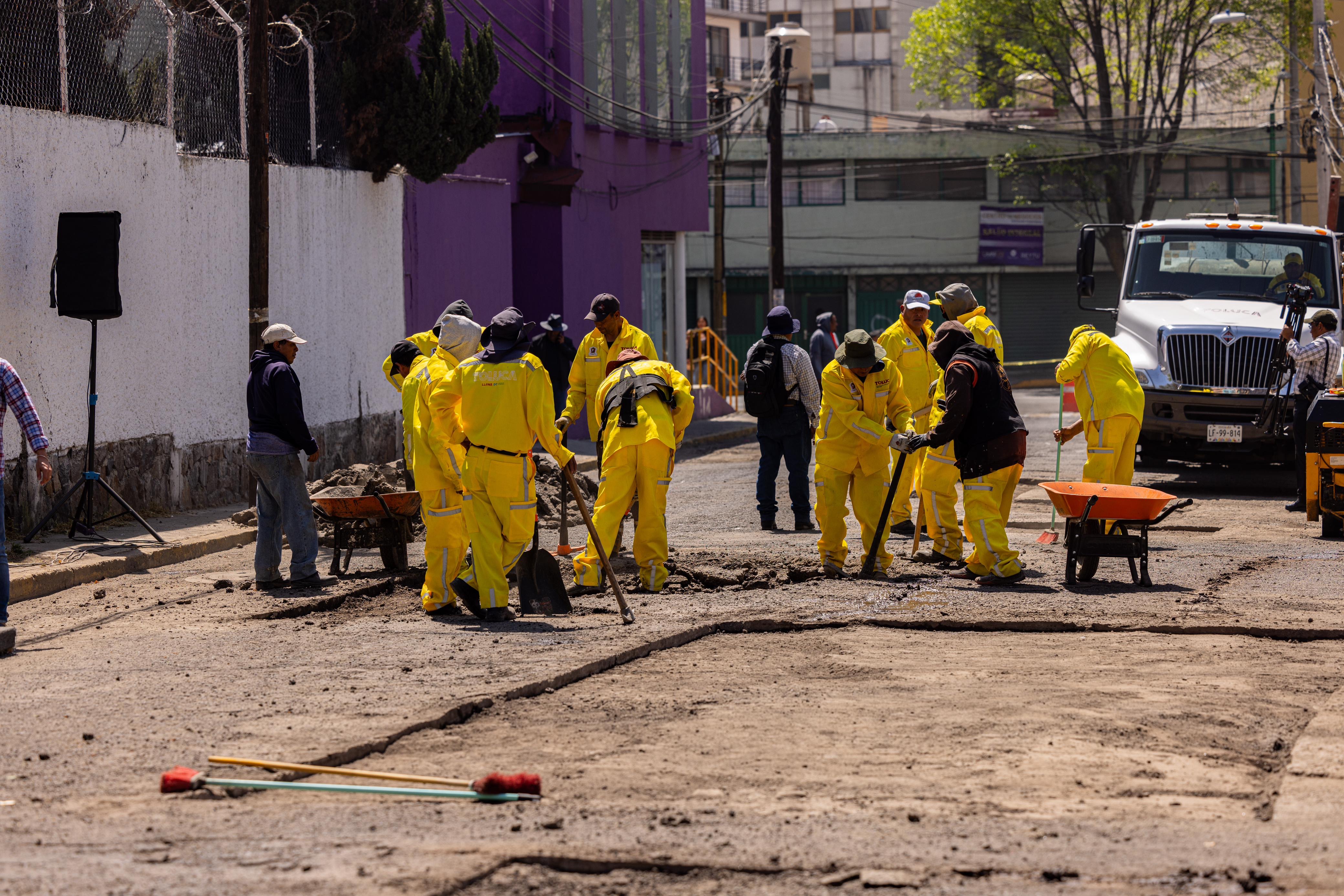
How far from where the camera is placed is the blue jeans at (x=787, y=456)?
14.1 m

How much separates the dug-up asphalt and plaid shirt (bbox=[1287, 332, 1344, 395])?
4578 mm

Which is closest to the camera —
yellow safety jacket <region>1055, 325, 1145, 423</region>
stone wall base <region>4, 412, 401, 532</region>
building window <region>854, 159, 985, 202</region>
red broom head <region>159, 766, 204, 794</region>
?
red broom head <region>159, 766, 204, 794</region>

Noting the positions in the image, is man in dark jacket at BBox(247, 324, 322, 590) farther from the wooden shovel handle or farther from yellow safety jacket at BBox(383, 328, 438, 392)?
the wooden shovel handle

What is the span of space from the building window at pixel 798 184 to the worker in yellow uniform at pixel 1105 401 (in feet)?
124

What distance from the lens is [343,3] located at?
19250 millimetres

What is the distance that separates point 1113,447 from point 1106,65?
119ft

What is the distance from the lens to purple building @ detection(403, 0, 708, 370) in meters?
22.4

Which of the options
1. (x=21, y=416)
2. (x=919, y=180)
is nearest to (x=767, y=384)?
(x=21, y=416)

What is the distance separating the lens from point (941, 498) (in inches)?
Answer: 456

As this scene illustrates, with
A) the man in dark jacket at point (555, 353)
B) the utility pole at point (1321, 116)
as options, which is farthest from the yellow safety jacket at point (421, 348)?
the utility pole at point (1321, 116)

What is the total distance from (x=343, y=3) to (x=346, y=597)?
10.6 metres

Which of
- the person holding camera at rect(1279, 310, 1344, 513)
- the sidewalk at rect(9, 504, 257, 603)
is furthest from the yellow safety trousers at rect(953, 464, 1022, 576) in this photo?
the sidewalk at rect(9, 504, 257, 603)

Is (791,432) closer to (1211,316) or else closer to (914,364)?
(914,364)

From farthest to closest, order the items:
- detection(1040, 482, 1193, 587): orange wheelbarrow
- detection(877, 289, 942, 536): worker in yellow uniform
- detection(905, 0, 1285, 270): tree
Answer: detection(905, 0, 1285, 270): tree < detection(877, 289, 942, 536): worker in yellow uniform < detection(1040, 482, 1193, 587): orange wheelbarrow
